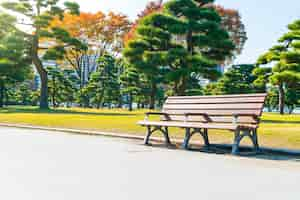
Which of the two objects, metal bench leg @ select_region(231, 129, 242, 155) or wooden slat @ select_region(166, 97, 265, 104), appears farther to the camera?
wooden slat @ select_region(166, 97, 265, 104)

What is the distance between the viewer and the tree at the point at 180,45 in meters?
17.1

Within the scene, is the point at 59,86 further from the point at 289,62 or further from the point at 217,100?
the point at 217,100

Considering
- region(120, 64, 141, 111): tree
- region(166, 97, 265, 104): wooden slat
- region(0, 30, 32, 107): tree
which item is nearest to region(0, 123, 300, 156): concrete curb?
region(166, 97, 265, 104): wooden slat

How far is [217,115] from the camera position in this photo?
280 inches

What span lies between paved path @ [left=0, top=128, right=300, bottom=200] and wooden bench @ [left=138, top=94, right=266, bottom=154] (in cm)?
51

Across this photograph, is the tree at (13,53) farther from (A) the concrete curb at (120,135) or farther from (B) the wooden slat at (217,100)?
(B) the wooden slat at (217,100)

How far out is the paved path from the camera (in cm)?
365

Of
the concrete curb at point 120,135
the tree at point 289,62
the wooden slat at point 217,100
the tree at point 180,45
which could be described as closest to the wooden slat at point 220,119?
the wooden slat at point 217,100

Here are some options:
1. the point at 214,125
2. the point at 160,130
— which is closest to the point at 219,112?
the point at 214,125

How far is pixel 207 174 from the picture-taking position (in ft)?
15.3

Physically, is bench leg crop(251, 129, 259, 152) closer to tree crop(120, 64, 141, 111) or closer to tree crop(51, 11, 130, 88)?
tree crop(120, 64, 141, 111)

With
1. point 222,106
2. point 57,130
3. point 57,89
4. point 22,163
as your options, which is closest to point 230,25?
point 57,89

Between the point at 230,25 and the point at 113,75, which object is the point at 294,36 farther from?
the point at 113,75

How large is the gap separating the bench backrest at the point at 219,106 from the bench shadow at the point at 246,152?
48 cm
